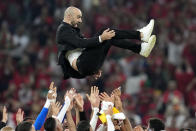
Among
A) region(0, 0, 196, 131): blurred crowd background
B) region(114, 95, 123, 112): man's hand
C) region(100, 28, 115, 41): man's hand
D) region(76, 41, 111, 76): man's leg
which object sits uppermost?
region(0, 0, 196, 131): blurred crowd background


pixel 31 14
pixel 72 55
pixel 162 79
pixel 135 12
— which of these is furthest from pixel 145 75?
pixel 72 55

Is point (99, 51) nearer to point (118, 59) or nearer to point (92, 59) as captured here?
point (92, 59)

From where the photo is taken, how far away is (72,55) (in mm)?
9828

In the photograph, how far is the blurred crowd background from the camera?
15320 millimetres

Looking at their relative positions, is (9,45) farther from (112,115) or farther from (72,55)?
(112,115)

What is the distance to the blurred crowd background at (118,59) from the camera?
50.3ft

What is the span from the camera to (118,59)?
16781mm

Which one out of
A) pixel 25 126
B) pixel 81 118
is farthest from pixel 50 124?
pixel 81 118

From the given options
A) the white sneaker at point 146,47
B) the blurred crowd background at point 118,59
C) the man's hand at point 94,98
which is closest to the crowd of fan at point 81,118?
→ the man's hand at point 94,98

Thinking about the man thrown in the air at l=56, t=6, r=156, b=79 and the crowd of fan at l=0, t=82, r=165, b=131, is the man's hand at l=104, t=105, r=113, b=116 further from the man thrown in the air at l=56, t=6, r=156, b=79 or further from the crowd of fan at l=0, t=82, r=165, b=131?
the man thrown in the air at l=56, t=6, r=156, b=79

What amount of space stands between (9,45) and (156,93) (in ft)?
13.0

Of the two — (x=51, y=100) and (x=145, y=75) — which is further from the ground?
(x=145, y=75)

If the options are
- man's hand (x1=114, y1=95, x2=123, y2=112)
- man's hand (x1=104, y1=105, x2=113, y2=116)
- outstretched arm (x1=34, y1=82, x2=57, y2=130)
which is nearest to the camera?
man's hand (x1=104, y1=105, x2=113, y2=116)

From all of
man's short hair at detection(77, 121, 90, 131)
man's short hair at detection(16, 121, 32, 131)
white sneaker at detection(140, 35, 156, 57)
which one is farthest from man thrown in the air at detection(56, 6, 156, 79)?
man's short hair at detection(16, 121, 32, 131)
